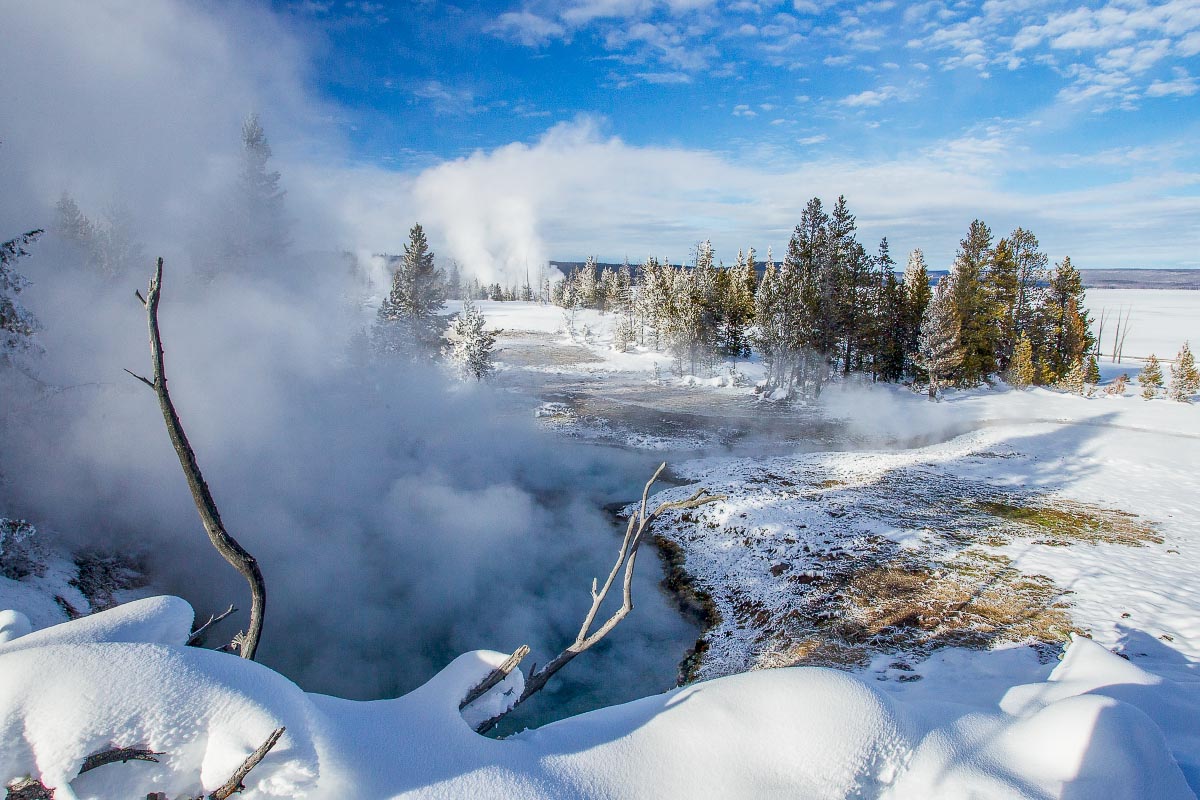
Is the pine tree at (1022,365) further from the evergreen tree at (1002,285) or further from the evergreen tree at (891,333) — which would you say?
the evergreen tree at (891,333)

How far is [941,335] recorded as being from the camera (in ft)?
109

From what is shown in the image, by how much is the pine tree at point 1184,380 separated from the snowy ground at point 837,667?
1435 centimetres

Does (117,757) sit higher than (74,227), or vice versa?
(74,227)

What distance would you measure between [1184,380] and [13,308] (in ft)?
190

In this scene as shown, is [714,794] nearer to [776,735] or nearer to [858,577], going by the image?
[776,735]

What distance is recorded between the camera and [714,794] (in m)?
2.47

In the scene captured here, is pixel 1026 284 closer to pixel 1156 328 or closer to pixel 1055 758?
pixel 1055 758

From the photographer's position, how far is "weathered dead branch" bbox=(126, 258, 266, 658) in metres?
2.67

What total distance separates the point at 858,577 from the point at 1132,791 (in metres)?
10.2

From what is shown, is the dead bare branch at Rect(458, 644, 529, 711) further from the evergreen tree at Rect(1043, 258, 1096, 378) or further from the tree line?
the evergreen tree at Rect(1043, 258, 1096, 378)

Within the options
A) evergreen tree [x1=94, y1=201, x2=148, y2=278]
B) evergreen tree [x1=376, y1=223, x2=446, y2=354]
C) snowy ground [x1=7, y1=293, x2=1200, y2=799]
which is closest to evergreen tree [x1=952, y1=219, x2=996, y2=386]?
snowy ground [x1=7, y1=293, x2=1200, y2=799]

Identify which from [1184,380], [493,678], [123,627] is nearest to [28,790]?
[123,627]

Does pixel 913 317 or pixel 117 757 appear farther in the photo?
pixel 913 317

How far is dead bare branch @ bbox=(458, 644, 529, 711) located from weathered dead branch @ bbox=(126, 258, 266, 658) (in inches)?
46.7
